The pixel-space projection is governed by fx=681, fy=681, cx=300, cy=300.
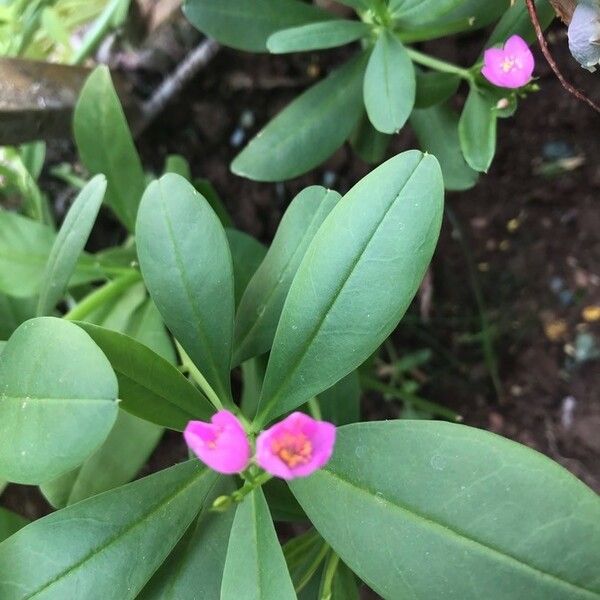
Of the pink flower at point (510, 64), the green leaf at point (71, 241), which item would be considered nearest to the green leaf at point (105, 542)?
the green leaf at point (71, 241)

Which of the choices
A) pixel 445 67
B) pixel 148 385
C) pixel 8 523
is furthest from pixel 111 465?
pixel 445 67

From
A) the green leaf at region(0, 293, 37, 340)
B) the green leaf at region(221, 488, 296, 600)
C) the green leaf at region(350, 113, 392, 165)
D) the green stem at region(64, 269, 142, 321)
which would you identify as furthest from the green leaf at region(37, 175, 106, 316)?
the green leaf at region(350, 113, 392, 165)

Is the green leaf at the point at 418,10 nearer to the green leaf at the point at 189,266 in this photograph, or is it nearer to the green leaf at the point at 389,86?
the green leaf at the point at 389,86

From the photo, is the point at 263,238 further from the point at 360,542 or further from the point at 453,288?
the point at 360,542

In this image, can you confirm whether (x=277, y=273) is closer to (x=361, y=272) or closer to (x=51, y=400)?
(x=361, y=272)

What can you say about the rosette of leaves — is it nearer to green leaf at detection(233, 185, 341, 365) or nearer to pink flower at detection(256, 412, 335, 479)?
green leaf at detection(233, 185, 341, 365)
